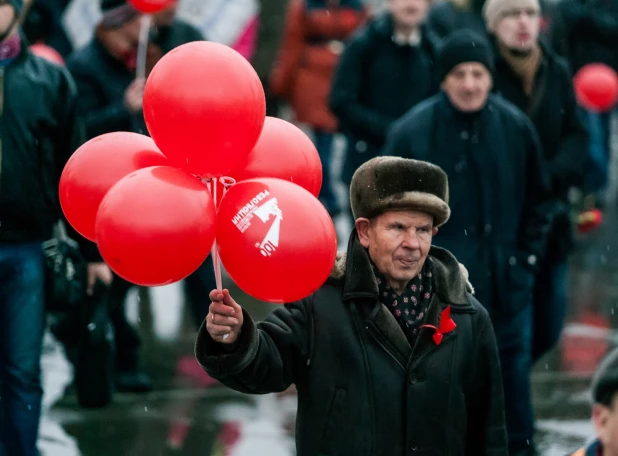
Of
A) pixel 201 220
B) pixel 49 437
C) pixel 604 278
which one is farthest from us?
pixel 604 278

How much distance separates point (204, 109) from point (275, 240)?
1.42 feet

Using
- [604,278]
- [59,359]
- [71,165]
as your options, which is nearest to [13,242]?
[71,165]

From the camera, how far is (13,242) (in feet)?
19.0

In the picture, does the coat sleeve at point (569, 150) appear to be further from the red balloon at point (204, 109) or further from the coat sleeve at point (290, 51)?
the coat sleeve at point (290, 51)

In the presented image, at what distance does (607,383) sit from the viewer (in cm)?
337

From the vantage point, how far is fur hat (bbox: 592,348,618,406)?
3357 millimetres

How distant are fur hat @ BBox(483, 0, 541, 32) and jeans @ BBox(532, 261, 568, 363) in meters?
1.35

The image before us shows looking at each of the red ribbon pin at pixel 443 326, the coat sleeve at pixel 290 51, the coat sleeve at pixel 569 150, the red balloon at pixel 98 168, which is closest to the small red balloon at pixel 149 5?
the coat sleeve at pixel 569 150

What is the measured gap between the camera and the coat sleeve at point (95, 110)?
7.61m

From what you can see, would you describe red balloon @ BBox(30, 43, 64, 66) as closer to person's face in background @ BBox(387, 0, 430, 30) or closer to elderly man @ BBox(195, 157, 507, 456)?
person's face in background @ BBox(387, 0, 430, 30)

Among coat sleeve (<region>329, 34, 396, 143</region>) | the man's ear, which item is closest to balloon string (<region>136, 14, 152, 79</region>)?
coat sleeve (<region>329, 34, 396, 143</region>)

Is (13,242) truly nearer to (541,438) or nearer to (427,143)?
(427,143)

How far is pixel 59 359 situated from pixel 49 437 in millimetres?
1678

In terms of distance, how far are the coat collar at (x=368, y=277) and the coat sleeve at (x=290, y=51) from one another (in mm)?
6784
